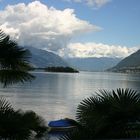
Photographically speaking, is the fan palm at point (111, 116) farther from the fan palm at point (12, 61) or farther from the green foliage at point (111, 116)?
the fan palm at point (12, 61)

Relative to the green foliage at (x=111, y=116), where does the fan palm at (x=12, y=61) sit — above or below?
above

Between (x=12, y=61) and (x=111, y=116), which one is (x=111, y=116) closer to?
(x=111, y=116)

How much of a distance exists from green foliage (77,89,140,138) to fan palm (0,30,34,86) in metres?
1.77

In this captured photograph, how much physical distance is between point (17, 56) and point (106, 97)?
261 cm

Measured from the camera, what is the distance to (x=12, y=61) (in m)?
10.2

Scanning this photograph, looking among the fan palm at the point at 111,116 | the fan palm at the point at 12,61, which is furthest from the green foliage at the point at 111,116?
the fan palm at the point at 12,61

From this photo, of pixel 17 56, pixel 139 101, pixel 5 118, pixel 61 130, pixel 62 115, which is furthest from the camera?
pixel 62 115

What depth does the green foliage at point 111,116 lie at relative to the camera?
1050 cm

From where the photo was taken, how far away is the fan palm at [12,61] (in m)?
10.1

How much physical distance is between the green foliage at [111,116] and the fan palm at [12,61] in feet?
5.82

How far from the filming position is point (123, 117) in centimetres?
1072

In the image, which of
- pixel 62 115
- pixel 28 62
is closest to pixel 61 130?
pixel 62 115

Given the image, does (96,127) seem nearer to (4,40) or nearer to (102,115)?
(102,115)

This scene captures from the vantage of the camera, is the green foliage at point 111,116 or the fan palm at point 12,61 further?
the green foliage at point 111,116
